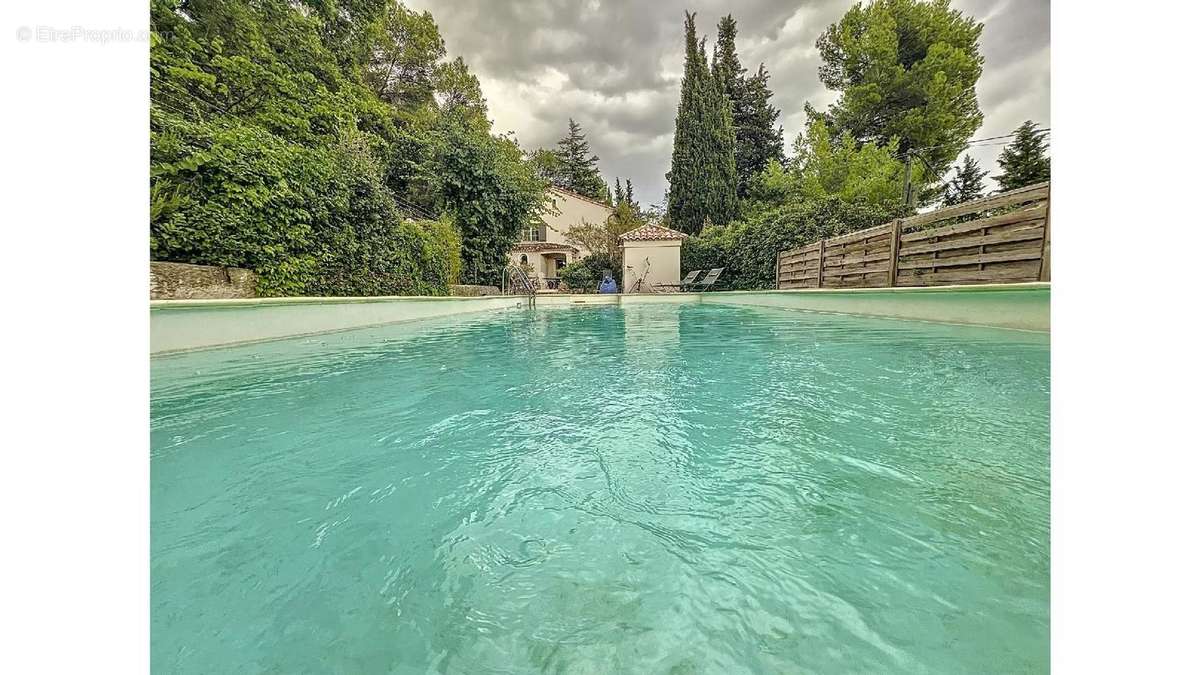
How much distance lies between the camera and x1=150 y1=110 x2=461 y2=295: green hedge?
4.32 m

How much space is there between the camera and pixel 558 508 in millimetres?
1106

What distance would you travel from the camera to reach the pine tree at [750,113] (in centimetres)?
2262

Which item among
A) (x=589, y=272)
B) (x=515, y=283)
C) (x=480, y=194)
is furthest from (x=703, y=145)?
(x=480, y=194)

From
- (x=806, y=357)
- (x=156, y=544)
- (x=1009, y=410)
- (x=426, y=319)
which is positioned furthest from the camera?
(x=426, y=319)

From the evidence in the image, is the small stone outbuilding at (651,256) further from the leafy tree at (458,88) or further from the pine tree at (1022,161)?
the pine tree at (1022,161)

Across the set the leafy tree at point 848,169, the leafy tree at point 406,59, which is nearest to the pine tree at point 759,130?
the leafy tree at point 848,169

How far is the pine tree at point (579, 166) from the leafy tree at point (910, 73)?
1911 cm

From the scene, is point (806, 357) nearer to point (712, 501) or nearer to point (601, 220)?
point (712, 501)

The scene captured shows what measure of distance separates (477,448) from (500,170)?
1127cm

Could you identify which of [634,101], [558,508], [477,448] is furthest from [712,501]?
[634,101]

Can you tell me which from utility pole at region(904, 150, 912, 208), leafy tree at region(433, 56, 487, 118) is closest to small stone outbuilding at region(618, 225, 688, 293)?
utility pole at region(904, 150, 912, 208)

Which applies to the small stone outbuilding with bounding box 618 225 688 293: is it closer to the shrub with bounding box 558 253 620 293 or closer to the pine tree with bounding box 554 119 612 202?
the shrub with bounding box 558 253 620 293

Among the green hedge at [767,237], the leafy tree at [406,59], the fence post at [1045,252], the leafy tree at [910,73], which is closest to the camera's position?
the fence post at [1045,252]

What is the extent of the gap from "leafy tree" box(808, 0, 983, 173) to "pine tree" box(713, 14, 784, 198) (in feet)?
26.6
